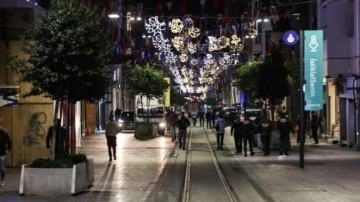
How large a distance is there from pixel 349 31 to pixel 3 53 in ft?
64.6

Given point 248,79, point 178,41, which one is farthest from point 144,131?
point 248,79

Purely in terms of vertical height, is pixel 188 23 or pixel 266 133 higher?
pixel 188 23

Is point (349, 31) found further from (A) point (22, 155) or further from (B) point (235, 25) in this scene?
(B) point (235, 25)

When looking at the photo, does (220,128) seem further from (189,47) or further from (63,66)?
(63,66)

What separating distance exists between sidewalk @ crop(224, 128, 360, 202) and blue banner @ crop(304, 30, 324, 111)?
2286 mm

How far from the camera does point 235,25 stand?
62.3 meters

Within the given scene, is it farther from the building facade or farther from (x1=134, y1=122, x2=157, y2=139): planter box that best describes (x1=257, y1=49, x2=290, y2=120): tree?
(x1=134, y1=122, x2=157, y2=139): planter box

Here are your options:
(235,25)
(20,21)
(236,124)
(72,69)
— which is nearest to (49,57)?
(72,69)

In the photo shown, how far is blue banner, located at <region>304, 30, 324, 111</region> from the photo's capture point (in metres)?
29.4

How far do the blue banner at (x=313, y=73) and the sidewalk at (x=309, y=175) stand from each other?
7.50 ft

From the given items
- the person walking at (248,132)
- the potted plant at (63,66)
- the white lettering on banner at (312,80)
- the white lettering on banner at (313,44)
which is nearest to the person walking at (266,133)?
the person walking at (248,132)

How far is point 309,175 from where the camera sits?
22.2m

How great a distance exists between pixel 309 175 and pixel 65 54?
29.0ft

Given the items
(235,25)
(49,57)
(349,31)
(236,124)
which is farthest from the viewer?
(235,25)
